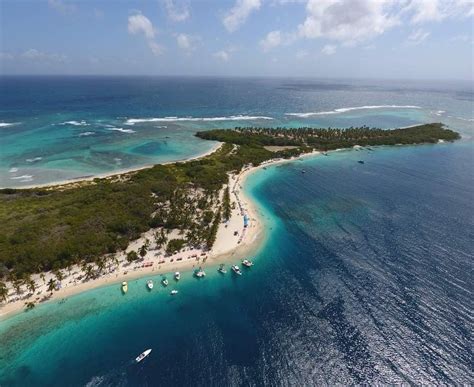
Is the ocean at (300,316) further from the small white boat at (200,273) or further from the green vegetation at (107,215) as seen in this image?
the green vegetation at (107,215)

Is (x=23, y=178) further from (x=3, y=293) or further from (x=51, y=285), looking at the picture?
(x=51, y=285)

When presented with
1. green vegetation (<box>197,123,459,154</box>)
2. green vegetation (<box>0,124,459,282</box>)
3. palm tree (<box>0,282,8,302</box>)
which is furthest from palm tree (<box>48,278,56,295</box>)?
green vegetation (<box>197,123,459,154</box>)

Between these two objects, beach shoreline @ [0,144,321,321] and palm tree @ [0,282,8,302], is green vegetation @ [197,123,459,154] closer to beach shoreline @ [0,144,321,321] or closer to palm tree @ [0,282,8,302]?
beach shoreline @ [0,144,321,321]

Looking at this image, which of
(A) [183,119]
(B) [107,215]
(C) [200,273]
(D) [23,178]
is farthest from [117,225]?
(A) [183,119]

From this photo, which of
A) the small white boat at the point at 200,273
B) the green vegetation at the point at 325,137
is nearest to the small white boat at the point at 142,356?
the small white boat at the point at 200,273

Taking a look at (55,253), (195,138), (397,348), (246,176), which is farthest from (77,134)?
(397,348)

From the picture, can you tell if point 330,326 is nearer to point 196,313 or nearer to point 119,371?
point 196,313

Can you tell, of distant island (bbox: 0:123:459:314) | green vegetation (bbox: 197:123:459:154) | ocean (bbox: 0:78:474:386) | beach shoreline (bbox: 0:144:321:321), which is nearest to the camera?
ocean (bbox: 0:78:474:386)
